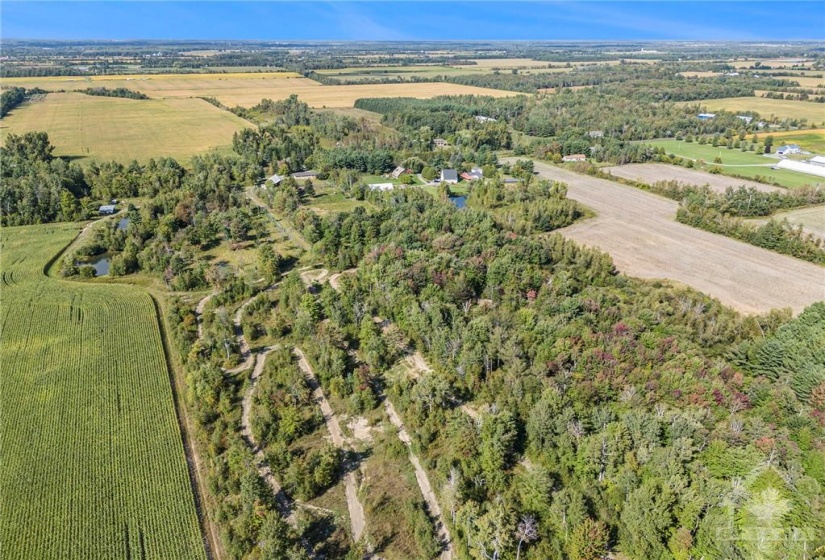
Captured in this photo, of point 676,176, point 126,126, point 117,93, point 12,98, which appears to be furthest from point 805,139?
point 12,98

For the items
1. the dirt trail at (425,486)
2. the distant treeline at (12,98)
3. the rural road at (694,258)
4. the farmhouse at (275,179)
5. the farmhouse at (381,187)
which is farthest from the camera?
the distant treeline at (12,98)

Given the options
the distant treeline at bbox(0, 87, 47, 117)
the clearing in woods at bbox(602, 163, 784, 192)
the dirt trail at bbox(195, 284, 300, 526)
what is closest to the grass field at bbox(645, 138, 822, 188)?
the clearing in woods at bbox(602, 163, 784, 192)

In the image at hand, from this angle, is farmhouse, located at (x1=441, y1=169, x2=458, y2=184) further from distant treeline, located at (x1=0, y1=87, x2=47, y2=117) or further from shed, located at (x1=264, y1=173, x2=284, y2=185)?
distant treeline, located at (x1=0, y1=87, x2=47, y2=117)

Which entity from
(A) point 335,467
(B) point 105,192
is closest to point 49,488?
(A) point 335,467

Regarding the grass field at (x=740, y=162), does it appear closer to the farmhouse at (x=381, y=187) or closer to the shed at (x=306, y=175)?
the farmhouse at (x=381, y=187)

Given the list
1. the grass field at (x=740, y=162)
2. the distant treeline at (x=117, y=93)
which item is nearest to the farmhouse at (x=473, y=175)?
the grass field at (x=740, y=162)

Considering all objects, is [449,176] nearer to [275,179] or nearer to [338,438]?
[275,179]

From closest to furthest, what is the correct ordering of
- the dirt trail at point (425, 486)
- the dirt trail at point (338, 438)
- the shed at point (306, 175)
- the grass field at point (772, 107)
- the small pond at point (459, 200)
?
the dirt trail at point (425, 486) < the dirt trail at point (338, 438) < the small pond at point (459, 200) < the shed at point (306, 175) < the grass field at point (772, 107)
